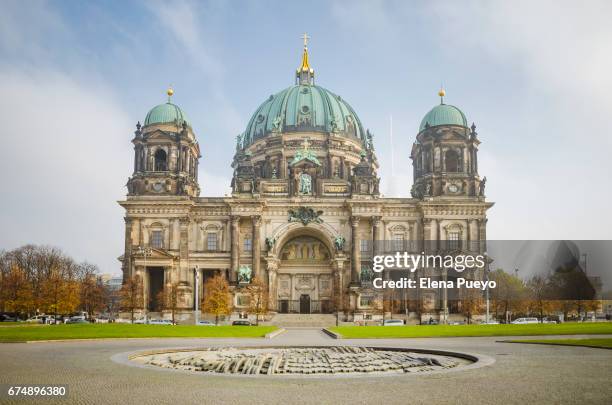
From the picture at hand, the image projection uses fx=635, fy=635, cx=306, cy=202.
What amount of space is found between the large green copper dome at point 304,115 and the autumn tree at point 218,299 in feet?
94.4

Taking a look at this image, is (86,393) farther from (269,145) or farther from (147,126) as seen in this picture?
(269,145)

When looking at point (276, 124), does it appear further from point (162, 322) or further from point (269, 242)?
point (162, 322)

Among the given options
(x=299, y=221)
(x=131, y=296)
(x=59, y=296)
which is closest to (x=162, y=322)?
(x=131, y=296)

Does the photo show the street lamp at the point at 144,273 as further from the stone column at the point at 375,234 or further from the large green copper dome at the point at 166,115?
the stone column at the point at 375,234

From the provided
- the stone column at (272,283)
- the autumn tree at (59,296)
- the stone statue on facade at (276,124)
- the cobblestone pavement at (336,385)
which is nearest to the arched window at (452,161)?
the stone statue on facade at (276,124)

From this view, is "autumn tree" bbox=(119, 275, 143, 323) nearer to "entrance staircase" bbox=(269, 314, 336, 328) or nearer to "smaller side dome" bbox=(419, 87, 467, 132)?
"entrance staircase" bbox=(269, 314, 336, 328)

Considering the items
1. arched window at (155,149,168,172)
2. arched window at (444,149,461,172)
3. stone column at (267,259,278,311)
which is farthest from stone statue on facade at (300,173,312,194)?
arched window at (444,149,461,172)

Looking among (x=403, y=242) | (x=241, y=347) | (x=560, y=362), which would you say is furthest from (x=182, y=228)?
(x=560, y=362)

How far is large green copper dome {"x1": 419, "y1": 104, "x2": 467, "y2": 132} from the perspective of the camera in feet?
269

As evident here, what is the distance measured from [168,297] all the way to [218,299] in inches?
334

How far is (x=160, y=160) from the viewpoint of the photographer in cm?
8206

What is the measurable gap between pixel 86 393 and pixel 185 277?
216 ft

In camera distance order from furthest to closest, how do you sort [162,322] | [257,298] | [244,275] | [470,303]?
[244,275] < [257,298] < [470,303] < [162,322]

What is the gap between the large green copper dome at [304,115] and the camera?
93.2 metres
